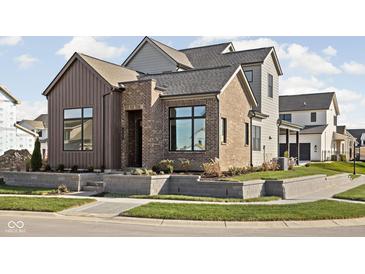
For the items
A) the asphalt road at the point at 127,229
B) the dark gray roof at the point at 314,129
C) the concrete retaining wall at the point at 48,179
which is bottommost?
the asphalt road at the point at 127,229

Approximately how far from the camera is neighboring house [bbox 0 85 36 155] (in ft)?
102

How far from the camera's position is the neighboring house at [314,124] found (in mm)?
43500

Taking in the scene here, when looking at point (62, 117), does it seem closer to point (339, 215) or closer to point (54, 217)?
point (54, 217)

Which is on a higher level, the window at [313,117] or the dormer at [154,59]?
the dormer at [154,59]

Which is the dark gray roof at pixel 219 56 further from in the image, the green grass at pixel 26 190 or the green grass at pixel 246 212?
the green grass at pixel 246 212

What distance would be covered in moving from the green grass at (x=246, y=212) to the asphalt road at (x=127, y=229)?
75 cm

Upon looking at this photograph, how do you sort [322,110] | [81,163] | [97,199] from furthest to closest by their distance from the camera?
[322,110] → [81,163] → [97,199]

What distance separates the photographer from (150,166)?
19.0 meters

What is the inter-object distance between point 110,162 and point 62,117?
4203 millimetres

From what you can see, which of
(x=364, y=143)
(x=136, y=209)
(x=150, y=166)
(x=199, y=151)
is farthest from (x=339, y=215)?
(x=364, y=143)

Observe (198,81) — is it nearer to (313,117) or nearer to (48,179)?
(48,179)

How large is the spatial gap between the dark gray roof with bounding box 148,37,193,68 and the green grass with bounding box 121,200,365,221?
16.0 m

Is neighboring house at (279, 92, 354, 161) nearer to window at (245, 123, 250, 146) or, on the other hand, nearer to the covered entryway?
window at (245, 123, 250, 146)

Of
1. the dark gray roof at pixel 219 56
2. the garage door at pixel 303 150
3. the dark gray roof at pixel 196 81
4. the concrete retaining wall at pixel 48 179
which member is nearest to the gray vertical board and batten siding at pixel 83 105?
the concrete retaining wall at pixel 48 179
